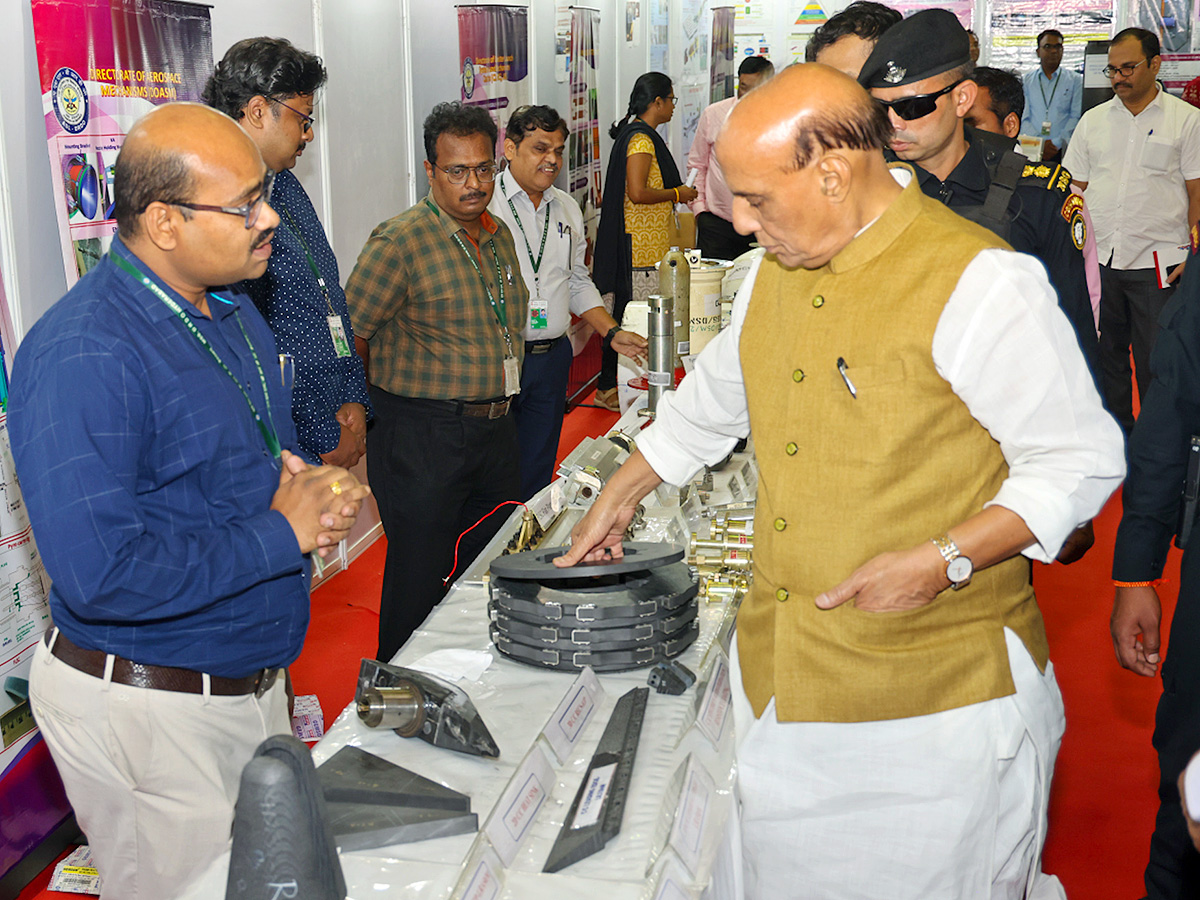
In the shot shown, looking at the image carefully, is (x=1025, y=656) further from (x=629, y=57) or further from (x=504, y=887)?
(x=629, y=57)

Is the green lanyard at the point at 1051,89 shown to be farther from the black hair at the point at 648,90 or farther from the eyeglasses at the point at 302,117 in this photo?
the eyeglasses at the point at 302,117

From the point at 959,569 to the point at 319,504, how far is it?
92 cm

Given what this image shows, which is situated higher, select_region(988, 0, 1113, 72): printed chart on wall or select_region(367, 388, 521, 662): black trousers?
select_region(988, 0, 1113, 72): printed chart on wall

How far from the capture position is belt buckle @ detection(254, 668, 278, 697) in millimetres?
1807

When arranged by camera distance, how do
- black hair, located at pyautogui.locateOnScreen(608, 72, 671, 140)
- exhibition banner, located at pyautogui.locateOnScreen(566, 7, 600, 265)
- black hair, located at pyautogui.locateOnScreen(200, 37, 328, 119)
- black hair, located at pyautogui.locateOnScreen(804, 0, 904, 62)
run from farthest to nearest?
exhibition banner, located at pyautogui.locateOnScreen(566, 7, 600, 265)
black hair, located at pyautogui.locateOnScreen(608, 72, 671, 140)
black hair, located at pyautogui.locateOnScreen(804, 0, 904, 62)
black hair, located at pyautogui.locateOnScreen(200, 37, 328, 119)

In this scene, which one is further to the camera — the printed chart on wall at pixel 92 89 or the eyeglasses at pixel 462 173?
the eyeglasses at pixel 462 173

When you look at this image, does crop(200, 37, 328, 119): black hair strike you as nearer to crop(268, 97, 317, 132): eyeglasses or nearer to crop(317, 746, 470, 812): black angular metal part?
crop(268, 97, 317, 132): eyeglasses

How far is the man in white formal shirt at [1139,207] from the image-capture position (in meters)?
5.48

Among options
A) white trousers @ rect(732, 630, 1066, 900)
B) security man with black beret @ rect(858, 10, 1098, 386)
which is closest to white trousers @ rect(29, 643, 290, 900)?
white trousers @ rect(732, 630, 1066, 900)

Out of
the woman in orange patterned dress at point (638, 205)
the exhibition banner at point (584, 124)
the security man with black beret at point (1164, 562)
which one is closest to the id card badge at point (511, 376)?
the security man with black beret at point (1164, 562)

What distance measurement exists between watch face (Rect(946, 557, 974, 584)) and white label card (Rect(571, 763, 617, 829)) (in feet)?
1.74

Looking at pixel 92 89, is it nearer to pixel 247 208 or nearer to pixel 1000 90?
pixel 247 208

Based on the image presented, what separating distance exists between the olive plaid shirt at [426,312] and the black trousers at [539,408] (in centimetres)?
77

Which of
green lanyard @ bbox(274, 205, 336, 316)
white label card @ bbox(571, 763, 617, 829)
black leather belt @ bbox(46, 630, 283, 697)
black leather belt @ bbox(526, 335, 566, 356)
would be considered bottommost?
black leather belt @ bbox(526, 335, 566, 356)
